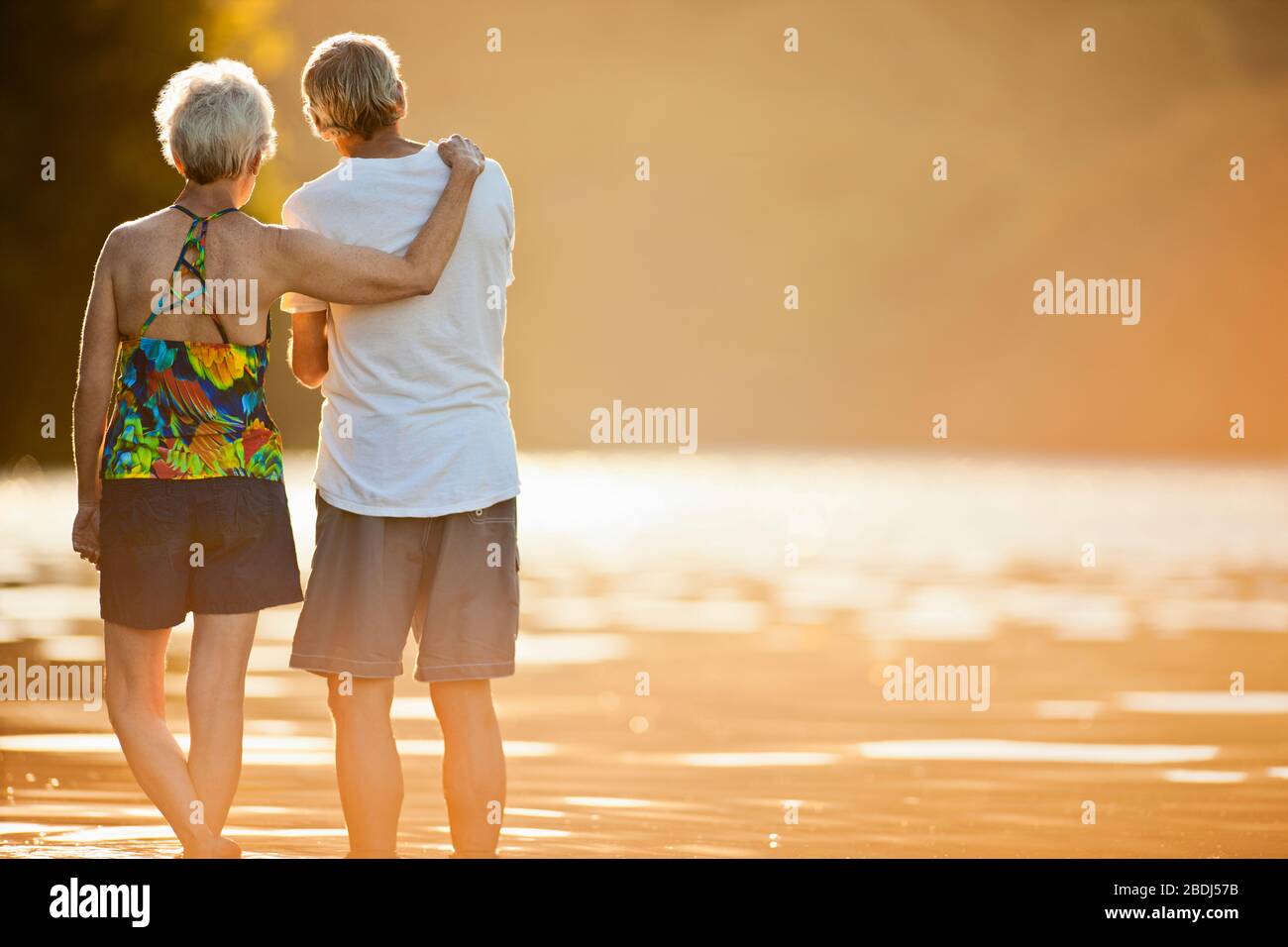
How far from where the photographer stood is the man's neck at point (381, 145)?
16.8 ft

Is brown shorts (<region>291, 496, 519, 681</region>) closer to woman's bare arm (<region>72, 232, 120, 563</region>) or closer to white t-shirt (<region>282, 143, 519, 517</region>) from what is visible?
white t-shirt (<region>282, 143, 519, 517</region>)

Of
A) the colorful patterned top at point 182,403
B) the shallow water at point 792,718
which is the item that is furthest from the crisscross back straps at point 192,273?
the shallow water at point 792,718

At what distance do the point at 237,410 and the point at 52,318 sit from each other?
23270mm

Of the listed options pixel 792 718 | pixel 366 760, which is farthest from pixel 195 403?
pixel 792 718

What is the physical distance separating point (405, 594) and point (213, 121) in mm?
1189

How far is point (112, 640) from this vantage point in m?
5.02

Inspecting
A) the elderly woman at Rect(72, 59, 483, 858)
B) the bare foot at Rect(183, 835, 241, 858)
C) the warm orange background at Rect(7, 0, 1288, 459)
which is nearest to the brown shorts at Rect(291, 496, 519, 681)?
the elderly woman at Rect(72, 59, 483, 858)

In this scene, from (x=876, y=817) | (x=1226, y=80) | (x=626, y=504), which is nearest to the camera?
(x=876, y=817)

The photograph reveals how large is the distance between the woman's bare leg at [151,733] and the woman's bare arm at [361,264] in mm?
877

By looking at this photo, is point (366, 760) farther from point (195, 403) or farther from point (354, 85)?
point (354, 85)

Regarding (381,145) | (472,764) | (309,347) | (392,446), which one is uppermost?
(381,145)

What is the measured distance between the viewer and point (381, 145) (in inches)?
201

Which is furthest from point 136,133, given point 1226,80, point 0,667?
point 1226,80

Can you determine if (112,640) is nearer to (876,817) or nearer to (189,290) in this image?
(189,290)
